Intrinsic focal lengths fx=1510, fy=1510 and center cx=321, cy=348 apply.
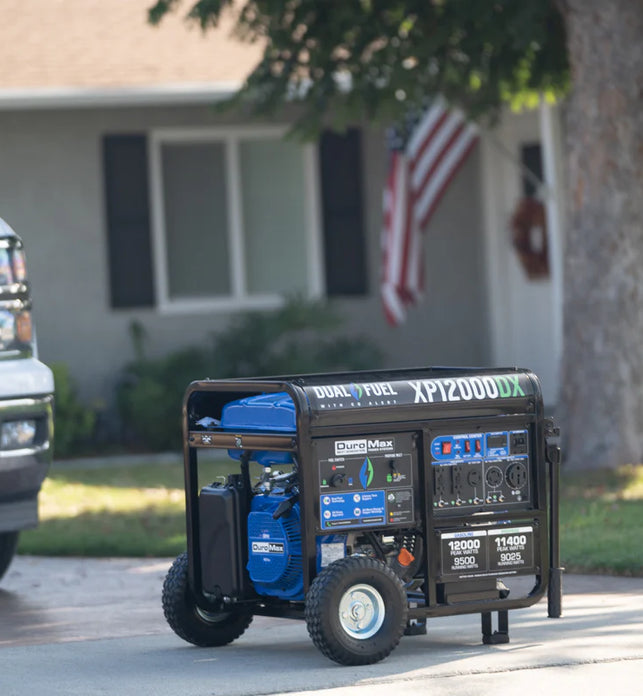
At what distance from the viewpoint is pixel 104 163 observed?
1486cm

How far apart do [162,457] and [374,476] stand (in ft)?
26.3

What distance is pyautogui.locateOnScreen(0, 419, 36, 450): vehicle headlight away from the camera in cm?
730

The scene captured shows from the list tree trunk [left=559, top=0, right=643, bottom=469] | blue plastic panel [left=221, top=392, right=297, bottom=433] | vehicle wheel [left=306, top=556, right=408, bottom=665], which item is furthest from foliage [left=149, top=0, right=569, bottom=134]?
vehicle wheel [left=306, top=556, right=408, bottom=665]

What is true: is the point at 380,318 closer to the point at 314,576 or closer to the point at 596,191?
the point at 596,191

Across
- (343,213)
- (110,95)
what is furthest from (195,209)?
(110,95)

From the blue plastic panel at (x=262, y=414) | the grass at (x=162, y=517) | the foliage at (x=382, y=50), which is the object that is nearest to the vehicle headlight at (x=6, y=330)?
the blue plastic panel at (x=262, y=414)

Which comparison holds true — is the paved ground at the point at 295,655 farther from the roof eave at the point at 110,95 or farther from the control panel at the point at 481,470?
the roof eave at the point at 110,95

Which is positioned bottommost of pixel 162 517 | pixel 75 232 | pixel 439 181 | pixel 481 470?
pixel 162 517

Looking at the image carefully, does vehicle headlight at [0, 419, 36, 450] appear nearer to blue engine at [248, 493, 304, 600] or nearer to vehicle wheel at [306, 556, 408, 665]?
blue engine at [248, 493, 304, 600]

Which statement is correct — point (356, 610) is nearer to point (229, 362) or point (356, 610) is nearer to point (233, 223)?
point (229, 362)

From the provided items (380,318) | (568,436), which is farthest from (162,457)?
(568,436)

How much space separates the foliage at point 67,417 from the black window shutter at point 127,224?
114 centimetres

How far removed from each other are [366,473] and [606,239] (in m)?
5.67

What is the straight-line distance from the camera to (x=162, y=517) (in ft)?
33.9
